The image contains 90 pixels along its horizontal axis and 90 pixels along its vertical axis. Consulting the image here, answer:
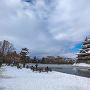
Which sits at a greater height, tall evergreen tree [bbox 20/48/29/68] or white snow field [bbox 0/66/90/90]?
tall evergreen tree [bbox 20/48/29/68]

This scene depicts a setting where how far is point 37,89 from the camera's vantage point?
6641mm

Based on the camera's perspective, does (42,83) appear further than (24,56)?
No

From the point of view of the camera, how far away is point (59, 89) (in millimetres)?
6789

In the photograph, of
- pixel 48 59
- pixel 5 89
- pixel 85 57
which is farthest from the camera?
pixel 48 59

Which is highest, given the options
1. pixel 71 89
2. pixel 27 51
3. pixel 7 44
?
pixel 7 44

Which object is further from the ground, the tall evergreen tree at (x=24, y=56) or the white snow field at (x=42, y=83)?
the tall evergreen tree at (x=24, y=56)

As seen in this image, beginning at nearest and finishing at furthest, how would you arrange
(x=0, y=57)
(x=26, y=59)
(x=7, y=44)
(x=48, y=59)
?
(x=0, y=57) < (x=26, y=59) < (x=7, y=44) < (x=48, y=59)

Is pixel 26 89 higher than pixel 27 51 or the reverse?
the reverse

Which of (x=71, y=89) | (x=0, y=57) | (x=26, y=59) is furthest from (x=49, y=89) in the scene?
(x=26, y=59)

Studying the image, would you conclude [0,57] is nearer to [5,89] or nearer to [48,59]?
[5,89]

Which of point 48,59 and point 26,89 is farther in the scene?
point 48,59

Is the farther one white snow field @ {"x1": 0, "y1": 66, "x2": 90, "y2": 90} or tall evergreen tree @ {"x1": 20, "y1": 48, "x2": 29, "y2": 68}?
tall evergreen tree @ {"x1": 20, "y1": 48, "x2": 29, "y2": 68}

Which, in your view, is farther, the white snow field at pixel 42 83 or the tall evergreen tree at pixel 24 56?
→ the tall evergreen tree at pixel 24 56

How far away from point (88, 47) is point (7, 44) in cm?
5082
